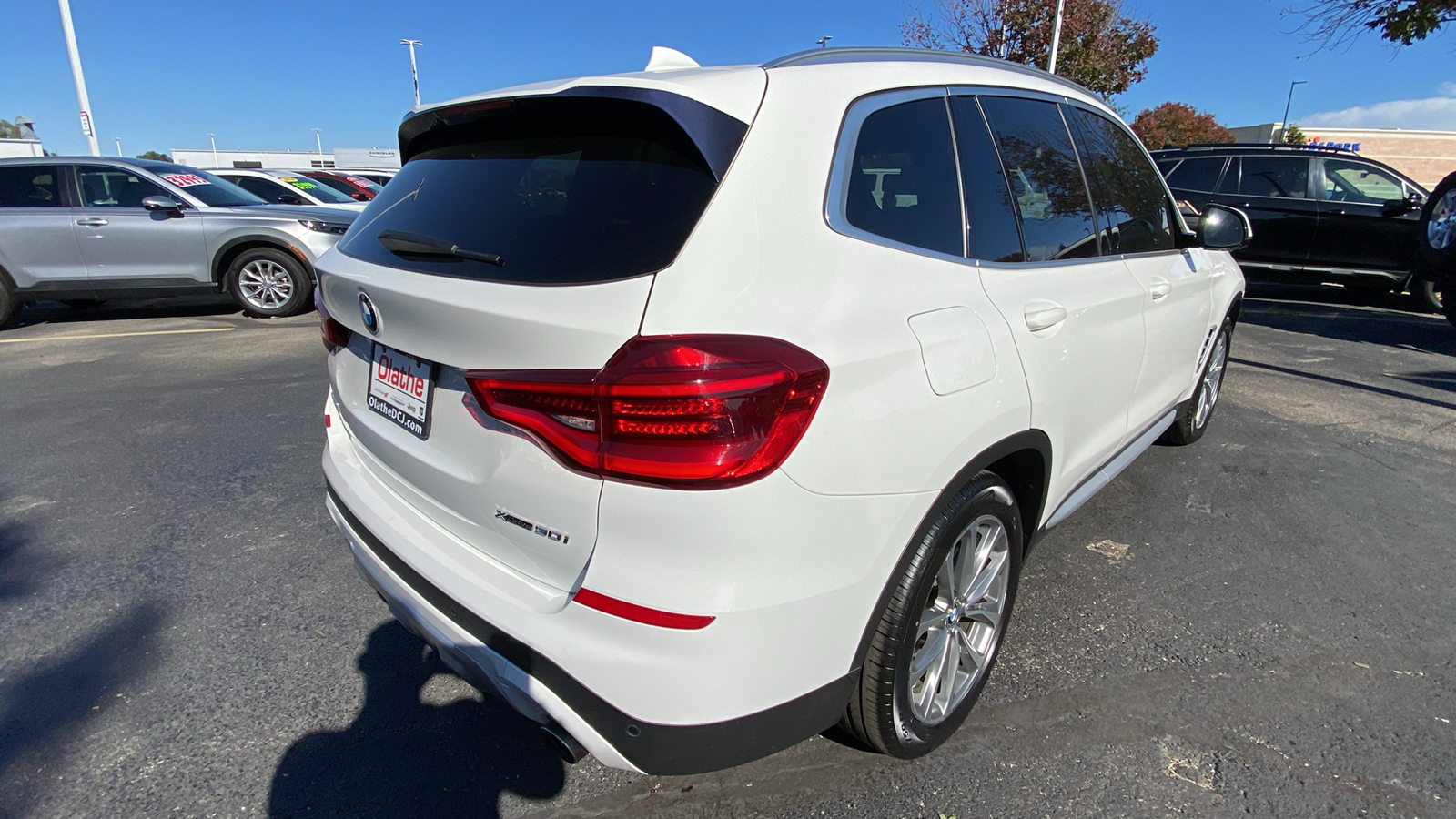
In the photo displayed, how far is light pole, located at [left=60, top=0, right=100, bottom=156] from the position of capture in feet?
51.0

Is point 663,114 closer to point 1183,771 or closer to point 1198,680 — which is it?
point 1183,771

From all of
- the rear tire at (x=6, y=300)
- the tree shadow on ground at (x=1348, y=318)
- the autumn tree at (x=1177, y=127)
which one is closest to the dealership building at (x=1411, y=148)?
the autumn tree at (x=1177, y=127)

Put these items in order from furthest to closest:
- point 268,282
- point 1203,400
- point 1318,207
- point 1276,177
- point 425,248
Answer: point 1276,177 < point 1318,207 < point 268,282 < point 1203,400 < point 425,248

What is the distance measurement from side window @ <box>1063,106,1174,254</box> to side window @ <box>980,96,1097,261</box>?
0.47ft

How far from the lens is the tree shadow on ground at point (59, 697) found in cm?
205

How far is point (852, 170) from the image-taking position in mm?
1741

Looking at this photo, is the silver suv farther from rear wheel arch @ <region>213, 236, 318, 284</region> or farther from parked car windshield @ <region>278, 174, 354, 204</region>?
parked car windshield @ <region>278, 174, 354, 204</region>

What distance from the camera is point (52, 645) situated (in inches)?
102

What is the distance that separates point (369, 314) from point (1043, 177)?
2.08 m

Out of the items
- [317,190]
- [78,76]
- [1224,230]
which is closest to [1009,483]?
[1224,230]

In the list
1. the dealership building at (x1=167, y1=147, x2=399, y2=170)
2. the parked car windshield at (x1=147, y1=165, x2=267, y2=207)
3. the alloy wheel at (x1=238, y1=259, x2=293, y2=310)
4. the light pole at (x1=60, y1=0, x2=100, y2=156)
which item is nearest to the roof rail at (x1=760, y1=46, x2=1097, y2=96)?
the alloy wheel at (x1=238, y1=259, x2=293, y2=310)

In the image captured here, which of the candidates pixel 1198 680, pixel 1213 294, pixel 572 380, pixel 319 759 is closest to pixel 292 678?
pixel 319 759

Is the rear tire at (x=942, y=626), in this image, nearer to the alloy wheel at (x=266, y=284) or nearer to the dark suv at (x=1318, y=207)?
the alloy wheel at (x=266, y=284)

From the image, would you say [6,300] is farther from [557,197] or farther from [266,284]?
[557,197]
